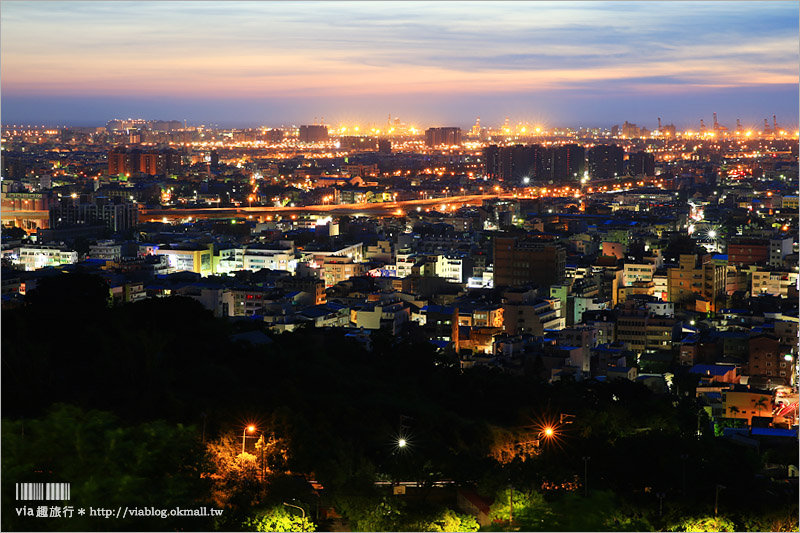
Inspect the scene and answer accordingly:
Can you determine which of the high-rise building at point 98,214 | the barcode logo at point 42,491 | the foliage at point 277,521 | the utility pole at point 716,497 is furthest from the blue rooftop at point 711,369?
the high-rise building at point 98,214

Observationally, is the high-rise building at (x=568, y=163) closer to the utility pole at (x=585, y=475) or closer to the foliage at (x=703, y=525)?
the utility pole at (x=585, y=475)

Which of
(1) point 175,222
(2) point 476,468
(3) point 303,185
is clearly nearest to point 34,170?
(3) point 303,185

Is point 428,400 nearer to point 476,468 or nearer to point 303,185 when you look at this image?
point 476,468

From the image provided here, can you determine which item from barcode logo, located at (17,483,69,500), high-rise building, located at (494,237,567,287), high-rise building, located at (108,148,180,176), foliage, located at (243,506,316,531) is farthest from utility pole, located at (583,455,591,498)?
high-rise building, located at (108,148,180,176)

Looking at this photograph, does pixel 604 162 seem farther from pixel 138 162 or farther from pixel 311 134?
pixel 311 134

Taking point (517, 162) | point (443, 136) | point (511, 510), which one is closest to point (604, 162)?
point (517, 162)
